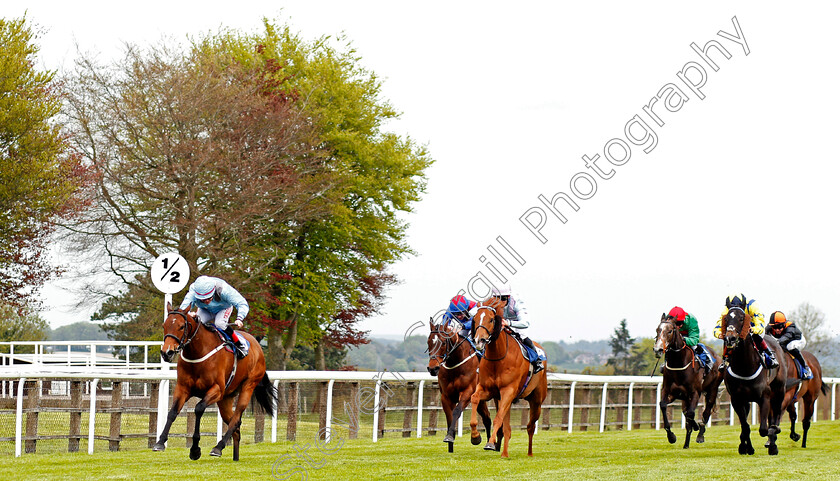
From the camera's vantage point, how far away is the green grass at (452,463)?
809 cm

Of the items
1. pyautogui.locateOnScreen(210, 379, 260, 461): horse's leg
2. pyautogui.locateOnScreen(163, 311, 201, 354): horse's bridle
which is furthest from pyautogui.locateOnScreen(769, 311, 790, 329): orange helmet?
pyautogui.locateOnScreen(163, 311, 201, 354): horse's bridle

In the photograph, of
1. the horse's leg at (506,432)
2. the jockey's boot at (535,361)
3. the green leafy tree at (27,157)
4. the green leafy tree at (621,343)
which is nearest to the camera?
the horse's leg at (506,432)

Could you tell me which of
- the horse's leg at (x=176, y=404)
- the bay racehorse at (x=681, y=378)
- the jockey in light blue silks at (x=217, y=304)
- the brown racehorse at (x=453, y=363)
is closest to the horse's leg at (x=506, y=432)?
the brown racehorse at (x=453, y=363)

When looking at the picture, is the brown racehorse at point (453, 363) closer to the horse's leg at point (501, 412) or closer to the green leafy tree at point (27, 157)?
the horse's leg at point (501, 412)

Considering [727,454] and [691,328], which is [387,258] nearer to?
[691,328]

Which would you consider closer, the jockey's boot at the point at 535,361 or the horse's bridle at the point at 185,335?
the horse's bridle at the point at 185,335

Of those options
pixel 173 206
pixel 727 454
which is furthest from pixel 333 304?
pixel 727 454

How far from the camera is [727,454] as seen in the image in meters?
10.6

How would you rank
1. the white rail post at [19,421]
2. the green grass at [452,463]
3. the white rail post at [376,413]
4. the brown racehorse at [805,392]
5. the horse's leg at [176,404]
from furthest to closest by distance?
1. the white rail post at [376,413]
2. the brown racehorse at [805,392]
3. the white rail post at [19,421]
4. the horse's leg at [176,404]
5. the green grass at [452,463]

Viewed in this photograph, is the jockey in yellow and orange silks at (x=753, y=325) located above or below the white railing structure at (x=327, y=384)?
above

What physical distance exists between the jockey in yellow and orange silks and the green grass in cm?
105

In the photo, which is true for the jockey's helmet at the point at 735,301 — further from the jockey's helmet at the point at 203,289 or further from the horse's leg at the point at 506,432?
the jockey's helmet at the point at 203,289

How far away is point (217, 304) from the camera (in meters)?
9.39

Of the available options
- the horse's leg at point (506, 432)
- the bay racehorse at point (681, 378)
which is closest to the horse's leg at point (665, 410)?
the bay racehorse at point (681, 378)
